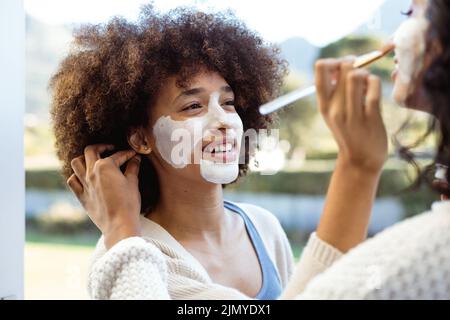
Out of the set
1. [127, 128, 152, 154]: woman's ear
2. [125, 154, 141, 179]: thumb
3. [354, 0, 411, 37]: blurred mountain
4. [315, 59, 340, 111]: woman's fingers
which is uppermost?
[354, 0, 411, 37]: blurred mountain

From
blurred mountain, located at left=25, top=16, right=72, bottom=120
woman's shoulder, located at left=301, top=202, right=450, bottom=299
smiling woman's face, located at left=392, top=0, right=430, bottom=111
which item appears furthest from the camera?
blurred mountain, located at left=25, top=16, right=72, bottom=120

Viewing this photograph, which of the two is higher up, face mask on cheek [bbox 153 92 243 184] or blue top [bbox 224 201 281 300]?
face mask on cheek [bbox 153 92 243 184]

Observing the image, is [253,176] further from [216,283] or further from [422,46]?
[422,46]

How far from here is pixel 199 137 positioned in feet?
3.44

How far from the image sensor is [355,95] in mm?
758

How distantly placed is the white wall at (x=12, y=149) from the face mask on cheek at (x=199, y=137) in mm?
332

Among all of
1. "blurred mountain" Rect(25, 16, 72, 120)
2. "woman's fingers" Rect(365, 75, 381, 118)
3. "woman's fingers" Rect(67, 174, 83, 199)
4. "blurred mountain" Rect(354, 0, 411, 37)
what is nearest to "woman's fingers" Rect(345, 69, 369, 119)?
"woman's fingers" Rect(365, 75, 381, 118)

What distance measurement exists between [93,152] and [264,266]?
0.36 metres

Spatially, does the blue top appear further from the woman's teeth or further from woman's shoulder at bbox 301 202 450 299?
woman's shoulder at bbox 301 202 450 299

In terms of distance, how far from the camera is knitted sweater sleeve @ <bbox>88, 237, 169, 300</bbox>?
85cm

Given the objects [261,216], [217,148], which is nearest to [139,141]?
[217,148]

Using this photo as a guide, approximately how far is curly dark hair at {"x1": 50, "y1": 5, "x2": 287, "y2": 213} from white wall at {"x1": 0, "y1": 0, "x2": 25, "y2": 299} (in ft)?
0.41
